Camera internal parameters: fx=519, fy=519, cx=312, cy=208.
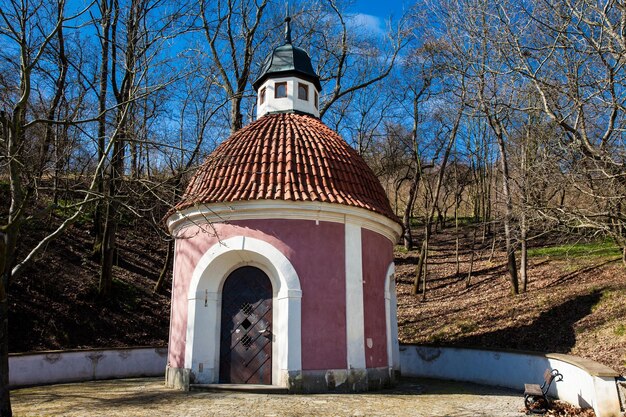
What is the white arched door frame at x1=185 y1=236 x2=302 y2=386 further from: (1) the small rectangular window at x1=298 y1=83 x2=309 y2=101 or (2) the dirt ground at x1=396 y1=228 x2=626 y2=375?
(2) the dirt ground at x1=396 y1=228 x2=626 y2=375

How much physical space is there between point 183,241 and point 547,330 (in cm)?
946

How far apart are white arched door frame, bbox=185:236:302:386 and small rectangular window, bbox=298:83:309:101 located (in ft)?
18.2

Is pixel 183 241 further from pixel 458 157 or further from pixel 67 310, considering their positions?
pixel 458 157

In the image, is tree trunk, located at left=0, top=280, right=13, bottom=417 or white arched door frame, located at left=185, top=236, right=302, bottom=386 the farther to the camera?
white arched door frame, located at left=185, top=236, right=302, bottom=386

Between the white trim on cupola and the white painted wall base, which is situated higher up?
the white trim on cupola

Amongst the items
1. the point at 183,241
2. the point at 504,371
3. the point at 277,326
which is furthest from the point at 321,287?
the point at 504,371

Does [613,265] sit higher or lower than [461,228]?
lower

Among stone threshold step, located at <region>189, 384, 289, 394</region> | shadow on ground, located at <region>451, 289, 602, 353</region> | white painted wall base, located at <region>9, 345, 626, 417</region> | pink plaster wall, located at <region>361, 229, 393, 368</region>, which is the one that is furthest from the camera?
shadow on ground, located at <region>451, 289, 602, 353</region>

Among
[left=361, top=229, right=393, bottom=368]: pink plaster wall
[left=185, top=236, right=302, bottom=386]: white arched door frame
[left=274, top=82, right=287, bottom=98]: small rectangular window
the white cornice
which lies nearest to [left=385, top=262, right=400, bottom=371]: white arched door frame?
[left=361, top=229, right=393, bottom=368]: pink plaster wall

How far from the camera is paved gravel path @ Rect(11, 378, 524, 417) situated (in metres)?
7.54

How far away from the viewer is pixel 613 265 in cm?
1730

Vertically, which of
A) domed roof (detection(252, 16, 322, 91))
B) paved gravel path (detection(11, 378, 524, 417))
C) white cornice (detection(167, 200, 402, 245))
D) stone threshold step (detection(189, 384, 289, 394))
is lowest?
paved gravel path (detection(11, 378, 524, 417))

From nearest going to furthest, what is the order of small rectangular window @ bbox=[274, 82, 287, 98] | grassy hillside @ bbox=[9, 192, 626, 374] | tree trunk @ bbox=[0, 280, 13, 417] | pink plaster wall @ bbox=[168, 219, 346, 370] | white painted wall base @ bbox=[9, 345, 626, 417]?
tree trunk @ bbox=[0, 280, 13, 417] < white painted wall base @ bbox=[9, 345, 626, 417] < pink plaster wall @ bbox=[168, 219, 346, 370] < grassy hillside @ bbox=[9, 192, 626, 374] < small rectangular window @ bbox=[274, 82, 287, 98]

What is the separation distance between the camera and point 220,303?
415 inches
